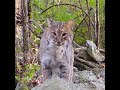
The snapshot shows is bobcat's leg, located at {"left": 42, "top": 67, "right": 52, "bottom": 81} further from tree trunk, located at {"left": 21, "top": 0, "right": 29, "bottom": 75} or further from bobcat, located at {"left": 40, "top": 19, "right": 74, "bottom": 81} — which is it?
tree trunk, located at {"left": 21, "top": 0, "right": 29, "bottom": 75}

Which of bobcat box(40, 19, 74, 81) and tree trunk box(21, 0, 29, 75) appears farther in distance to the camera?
tree trunk box(21, 0, 29, 75)

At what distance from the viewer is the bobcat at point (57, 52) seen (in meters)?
3.26

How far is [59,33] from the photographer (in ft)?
10.6

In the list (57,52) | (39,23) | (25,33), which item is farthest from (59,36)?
(39,23)

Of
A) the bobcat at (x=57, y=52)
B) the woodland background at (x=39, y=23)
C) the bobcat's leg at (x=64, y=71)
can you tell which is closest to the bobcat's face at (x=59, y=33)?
the bobcat at (x=57, y=52)

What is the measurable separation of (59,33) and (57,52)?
19cm

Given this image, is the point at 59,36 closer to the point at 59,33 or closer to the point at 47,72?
the point at 59,33

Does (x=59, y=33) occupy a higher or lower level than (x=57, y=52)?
higher

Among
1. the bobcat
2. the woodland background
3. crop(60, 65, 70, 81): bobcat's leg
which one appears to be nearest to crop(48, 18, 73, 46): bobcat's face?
the bobcat

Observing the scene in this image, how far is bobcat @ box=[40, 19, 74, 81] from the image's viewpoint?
3263 millimetres

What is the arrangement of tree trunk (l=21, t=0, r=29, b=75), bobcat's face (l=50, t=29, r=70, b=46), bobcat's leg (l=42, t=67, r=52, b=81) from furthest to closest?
tree trunk (l=21, t=0, r=29, b=75)
bobcat's leg (l=42, t=67, r=52, b=81)
bobcat's face (l=50, t=29, r=70, b=46)

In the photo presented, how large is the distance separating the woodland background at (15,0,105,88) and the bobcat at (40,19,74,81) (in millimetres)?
535
